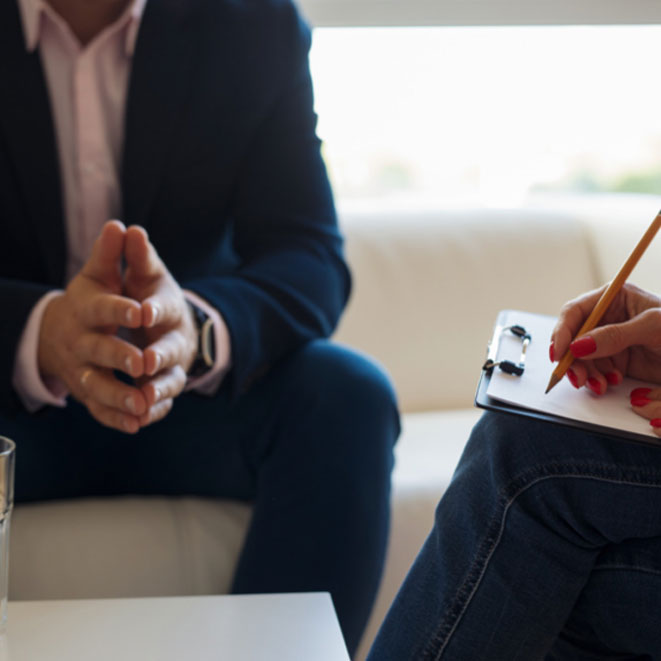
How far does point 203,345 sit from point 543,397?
422 mm

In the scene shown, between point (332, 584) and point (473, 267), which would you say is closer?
point (332, 584)

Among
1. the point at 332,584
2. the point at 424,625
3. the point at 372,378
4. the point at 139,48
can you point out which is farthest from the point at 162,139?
the point at 424,625

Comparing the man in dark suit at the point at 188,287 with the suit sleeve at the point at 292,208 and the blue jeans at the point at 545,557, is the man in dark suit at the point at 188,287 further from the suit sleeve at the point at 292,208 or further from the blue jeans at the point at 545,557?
the blue jeans at the point at 545,557

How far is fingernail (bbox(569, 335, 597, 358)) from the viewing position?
0.60m

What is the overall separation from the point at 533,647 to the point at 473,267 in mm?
913

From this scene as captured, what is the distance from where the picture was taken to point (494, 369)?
2.06 ft

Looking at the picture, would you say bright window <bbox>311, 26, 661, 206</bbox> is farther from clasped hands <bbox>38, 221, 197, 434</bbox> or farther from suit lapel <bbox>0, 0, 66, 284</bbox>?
clasped hands <bbox>38, 221, 197, 434</bbox>

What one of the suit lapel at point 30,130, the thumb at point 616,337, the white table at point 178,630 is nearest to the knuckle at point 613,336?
the thumb at point 616,337

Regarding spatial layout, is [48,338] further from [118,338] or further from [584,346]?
[584,346]

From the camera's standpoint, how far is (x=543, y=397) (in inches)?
23.4

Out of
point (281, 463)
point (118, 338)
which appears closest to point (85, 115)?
point (118, 338)

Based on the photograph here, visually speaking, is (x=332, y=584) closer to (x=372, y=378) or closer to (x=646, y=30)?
(x=372, y=378)

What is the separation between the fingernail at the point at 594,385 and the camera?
0.62 meters

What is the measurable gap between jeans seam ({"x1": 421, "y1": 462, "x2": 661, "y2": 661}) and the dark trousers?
0.24m
